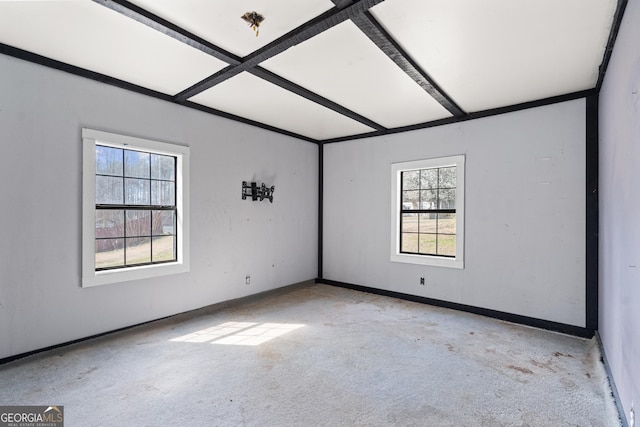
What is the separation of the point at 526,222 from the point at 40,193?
503 cm

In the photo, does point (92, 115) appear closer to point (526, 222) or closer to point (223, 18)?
point (223, 18)

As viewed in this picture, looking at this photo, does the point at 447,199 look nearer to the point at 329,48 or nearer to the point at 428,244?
the point at 428,244

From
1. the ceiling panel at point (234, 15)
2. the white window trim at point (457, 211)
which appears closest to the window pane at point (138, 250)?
the ceiling panel at point (234, 15)

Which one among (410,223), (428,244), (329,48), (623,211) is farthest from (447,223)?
(329,48)

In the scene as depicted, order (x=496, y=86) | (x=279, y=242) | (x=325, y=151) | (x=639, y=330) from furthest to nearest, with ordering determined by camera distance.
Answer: (x=325, y=151) < (x=279, y=242) < (x=496, y=86) < (x=639, y=330)

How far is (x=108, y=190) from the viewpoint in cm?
320

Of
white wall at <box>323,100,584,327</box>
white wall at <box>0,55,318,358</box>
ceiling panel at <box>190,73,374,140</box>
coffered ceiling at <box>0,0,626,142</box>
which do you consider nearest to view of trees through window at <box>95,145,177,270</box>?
white wall at <box>0,55,318,358</box>

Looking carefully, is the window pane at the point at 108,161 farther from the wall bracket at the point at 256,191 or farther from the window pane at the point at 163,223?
the wall bracket at the point at 256,191

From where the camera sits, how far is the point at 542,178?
356cm

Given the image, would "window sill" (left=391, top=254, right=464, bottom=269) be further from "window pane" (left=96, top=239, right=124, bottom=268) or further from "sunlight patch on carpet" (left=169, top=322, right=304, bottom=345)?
"window pane" (left=96, top=239, right=124, bottom=268)

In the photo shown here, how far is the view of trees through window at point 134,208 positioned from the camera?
3170 millimetres

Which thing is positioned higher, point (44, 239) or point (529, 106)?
point (529, 106)

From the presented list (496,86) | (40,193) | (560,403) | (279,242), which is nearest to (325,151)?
(279,242)

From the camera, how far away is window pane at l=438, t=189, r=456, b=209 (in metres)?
4.35
